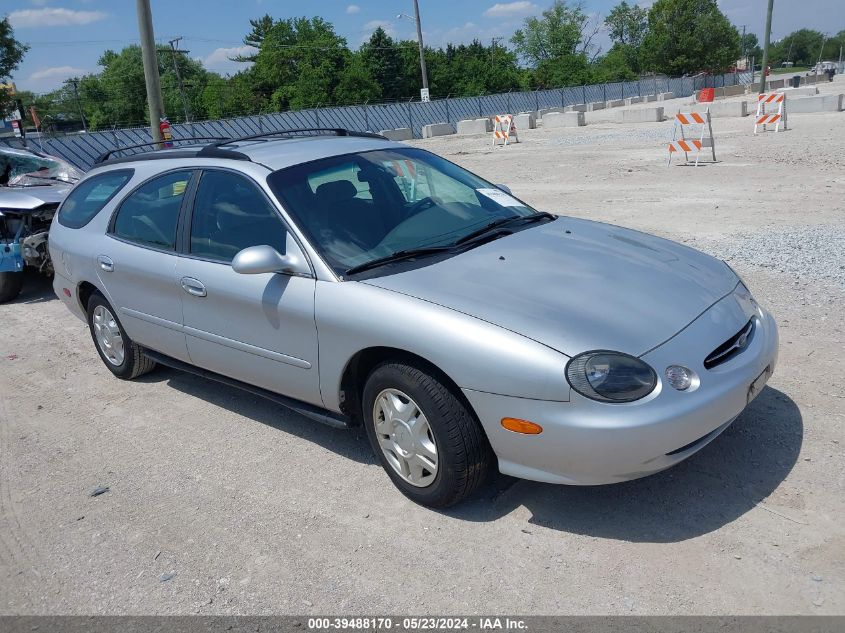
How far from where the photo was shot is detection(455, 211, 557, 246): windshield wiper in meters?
3.94

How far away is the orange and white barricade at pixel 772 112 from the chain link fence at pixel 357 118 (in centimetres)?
1676

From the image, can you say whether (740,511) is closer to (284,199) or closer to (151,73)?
(284,199)

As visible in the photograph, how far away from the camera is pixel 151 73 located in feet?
43.0

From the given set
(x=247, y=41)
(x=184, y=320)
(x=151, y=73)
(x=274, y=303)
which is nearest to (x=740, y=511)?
(x=274, y=303)

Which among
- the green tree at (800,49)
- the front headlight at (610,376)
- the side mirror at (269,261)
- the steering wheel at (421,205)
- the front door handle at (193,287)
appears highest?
the steering wheel at (421,205)

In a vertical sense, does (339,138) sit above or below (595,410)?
above

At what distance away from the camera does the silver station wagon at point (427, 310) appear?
2.93 m

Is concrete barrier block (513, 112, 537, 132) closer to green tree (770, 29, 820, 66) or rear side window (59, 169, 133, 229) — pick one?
rear side window (59, 169, 133, 229)

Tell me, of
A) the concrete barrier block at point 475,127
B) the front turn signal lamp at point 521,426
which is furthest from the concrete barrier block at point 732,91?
the front turn signal lamp at point 521,426

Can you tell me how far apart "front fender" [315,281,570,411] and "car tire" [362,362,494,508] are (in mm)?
139

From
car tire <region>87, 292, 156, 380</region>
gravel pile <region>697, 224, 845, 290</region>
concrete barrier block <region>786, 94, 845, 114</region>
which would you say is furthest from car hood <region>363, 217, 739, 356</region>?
concrete barrier block <region>786, 94, 845, 114</region>

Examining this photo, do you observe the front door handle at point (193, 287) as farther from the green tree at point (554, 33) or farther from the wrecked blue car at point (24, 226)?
the green tree at point (554, 33)

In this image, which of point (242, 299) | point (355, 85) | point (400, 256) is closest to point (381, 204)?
point (400, 256)

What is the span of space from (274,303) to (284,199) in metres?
0.58
